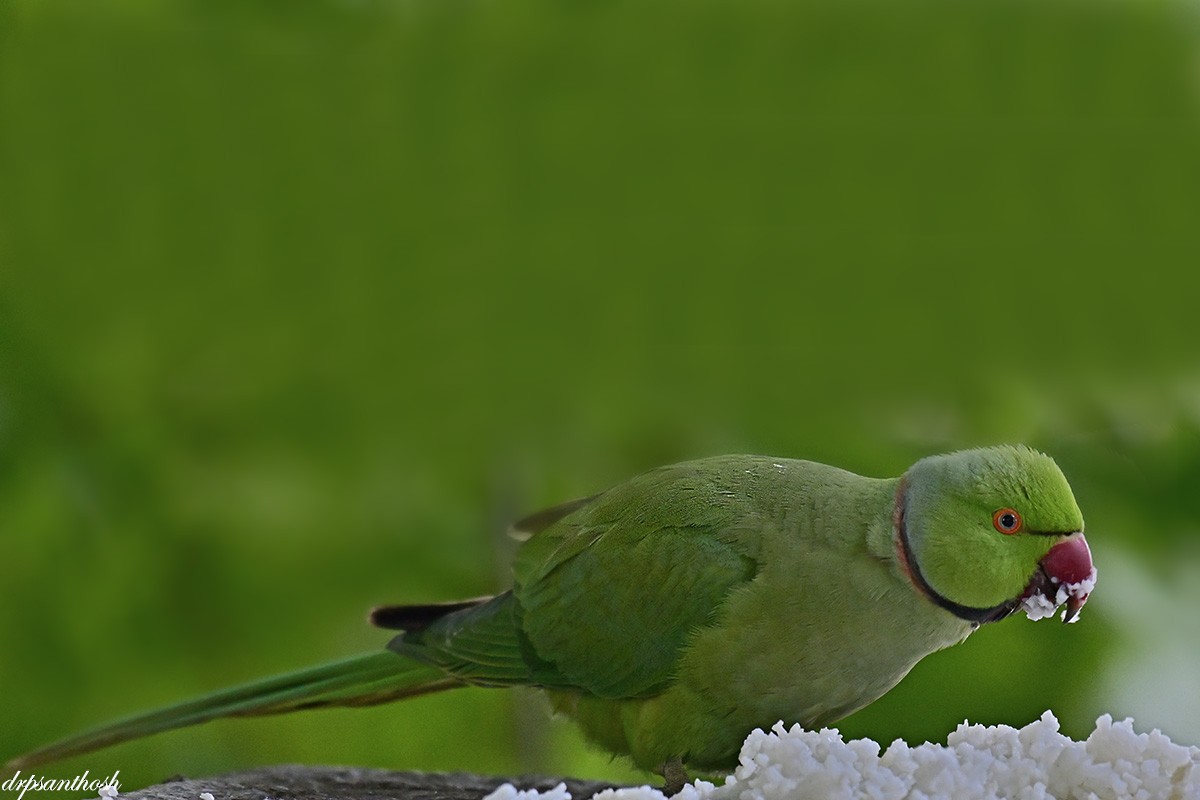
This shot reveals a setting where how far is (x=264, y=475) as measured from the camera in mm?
2051

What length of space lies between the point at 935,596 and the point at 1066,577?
0.45 feet

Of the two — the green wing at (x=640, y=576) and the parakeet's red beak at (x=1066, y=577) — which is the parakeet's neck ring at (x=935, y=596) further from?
the green wing at (x=640, y=576)

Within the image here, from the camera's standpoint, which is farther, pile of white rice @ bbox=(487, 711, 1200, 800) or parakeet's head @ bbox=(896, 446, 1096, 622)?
parakeet's head @ bbox=(896, 446, 1096, 622)

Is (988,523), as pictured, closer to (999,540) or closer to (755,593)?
(999,540)

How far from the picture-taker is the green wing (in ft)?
4.42

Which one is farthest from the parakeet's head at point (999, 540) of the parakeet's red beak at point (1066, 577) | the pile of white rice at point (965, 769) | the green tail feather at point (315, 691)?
the green tail feather at point (315, 691)

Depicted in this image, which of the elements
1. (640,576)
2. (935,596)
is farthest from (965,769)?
(640,576)

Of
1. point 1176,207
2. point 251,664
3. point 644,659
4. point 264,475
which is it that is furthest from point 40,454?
point 1176,207

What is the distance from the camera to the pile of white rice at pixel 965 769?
1.02m

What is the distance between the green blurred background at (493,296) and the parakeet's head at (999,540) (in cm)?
64

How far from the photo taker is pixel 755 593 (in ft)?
4.33

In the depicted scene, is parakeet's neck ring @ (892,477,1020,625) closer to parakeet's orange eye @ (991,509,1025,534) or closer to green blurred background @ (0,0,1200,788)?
parakeet's orange eye @ (991,509,1025,534)

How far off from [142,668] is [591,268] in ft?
3.41

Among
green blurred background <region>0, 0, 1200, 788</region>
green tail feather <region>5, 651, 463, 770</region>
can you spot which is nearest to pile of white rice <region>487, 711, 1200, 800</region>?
green tail feather <region>5, 651, 463, 770</region>
